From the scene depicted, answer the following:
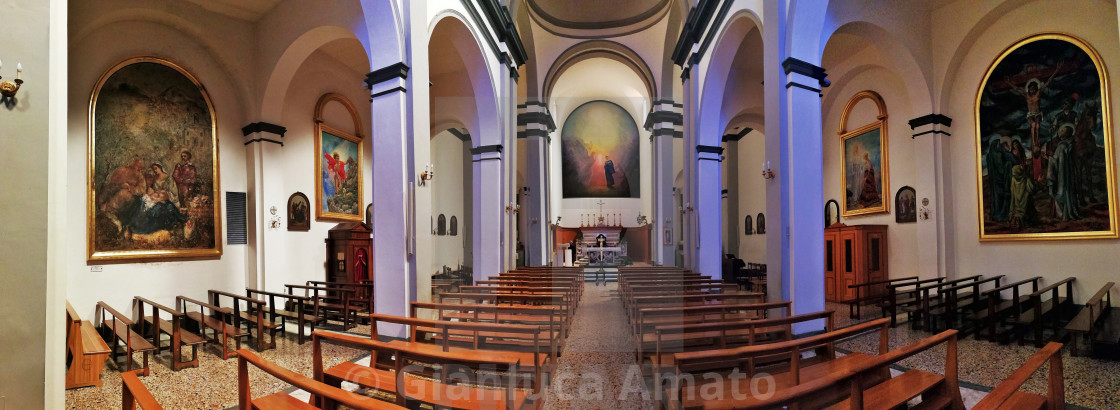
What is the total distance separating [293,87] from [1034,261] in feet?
43.5

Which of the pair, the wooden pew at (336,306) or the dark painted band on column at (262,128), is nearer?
the wooden pew at (336,306)

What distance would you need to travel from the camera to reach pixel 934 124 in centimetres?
830

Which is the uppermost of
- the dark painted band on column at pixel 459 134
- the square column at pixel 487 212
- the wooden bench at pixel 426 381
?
the dark painted band on column at pixel 459 134

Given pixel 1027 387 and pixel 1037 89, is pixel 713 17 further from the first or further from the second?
pixel 1027 387

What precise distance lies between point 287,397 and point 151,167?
675 centimetres

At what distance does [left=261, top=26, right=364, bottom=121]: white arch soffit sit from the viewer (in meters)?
7.83

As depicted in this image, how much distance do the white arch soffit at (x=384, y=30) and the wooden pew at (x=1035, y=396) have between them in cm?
634

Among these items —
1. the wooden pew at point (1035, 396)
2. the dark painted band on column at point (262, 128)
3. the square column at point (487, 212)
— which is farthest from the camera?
the square column at point (487, 212)

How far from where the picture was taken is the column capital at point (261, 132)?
8.41 meters

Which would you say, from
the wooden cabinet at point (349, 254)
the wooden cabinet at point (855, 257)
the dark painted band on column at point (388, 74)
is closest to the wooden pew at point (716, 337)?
the dark painted band on column at point (388, 74)

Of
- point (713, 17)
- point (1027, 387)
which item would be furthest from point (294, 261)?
point (1027, 387)

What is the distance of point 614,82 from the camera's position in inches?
816

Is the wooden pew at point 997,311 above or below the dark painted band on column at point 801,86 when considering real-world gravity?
below

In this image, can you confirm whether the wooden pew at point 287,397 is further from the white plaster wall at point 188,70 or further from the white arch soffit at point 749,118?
the white arch soffit at point 749,118
